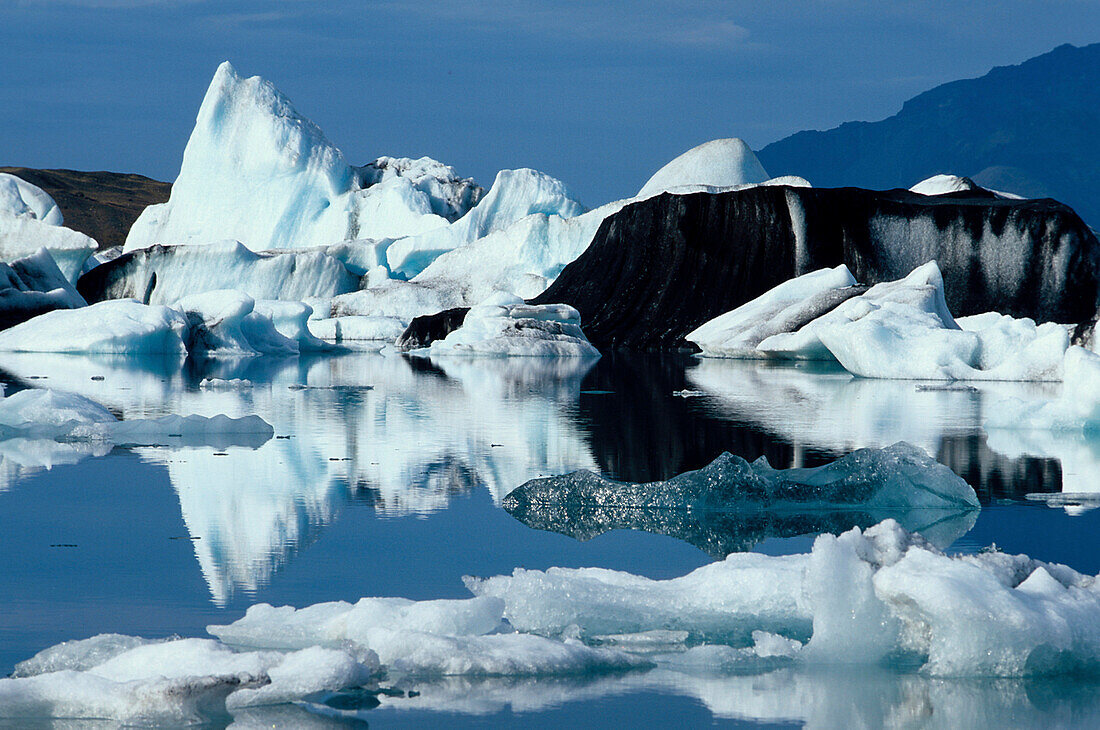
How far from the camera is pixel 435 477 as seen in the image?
5117 mm

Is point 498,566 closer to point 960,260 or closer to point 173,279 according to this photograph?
point 960,260

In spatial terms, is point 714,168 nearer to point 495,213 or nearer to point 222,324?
point 495,213

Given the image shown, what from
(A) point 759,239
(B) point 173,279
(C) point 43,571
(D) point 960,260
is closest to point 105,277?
(B) point 173,279

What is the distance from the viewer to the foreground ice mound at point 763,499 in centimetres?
409

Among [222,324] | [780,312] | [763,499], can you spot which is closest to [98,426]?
[763,499]

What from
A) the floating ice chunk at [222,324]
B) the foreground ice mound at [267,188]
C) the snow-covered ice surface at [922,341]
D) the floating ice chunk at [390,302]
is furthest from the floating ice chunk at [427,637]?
the foreground ice mound at [267,188]

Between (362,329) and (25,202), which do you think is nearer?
(362,329)

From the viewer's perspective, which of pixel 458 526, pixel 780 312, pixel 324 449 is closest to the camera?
pixel 458 526

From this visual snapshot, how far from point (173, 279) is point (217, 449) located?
24070 mm

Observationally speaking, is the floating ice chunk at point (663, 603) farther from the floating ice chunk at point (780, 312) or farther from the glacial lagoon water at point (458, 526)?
the floating ice chunk at point (780, 312)

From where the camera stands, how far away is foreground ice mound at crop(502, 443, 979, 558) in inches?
161

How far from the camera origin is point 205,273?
28.6 meters

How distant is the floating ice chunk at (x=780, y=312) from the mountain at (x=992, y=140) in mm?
85120

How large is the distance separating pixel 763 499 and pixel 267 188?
107 ft
